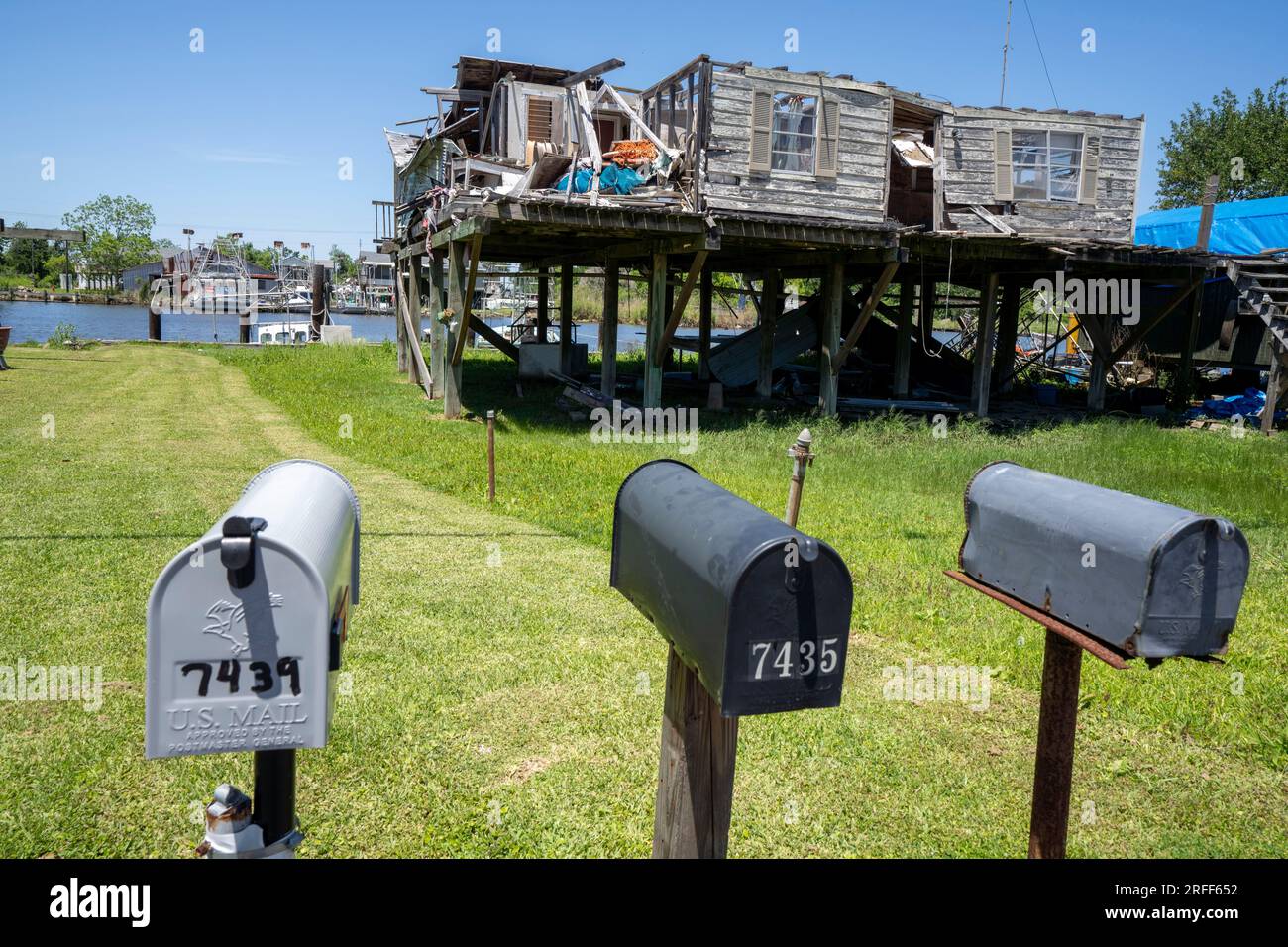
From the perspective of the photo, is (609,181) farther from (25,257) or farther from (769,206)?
(25,257)

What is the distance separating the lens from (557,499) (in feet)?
35.7

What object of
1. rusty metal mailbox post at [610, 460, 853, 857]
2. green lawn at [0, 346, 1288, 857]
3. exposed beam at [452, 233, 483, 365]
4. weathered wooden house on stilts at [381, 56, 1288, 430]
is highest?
weathered wooden house on stilts at [381, 56, 1288, 430]

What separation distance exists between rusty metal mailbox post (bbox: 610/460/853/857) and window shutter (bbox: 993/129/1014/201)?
61.8ft

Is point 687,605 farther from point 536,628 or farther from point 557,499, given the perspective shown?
point 557,499

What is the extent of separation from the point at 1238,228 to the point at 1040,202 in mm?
11552

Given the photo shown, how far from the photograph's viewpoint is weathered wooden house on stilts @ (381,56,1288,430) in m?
16.8

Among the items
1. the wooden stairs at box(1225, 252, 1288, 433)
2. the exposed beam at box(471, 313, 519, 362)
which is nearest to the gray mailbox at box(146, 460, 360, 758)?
the exposed beam at box(471, 313, 519, 362)

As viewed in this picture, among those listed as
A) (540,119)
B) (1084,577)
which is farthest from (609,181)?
(1084,577)

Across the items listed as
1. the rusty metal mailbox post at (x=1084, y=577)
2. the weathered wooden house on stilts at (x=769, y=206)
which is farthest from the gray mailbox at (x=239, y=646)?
the weathered wooden house on stilts at (x=769, y=206)

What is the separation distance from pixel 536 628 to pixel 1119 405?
68.1 feet

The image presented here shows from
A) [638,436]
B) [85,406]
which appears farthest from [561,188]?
[85,406]

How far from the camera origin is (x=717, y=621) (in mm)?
2408

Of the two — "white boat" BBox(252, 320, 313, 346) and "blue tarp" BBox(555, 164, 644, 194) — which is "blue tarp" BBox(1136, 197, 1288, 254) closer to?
"blue tarp" BBox(555, 164, 644, 194)

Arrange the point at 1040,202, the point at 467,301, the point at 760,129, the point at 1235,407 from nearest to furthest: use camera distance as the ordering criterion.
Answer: the point at 467,301, the point at 760,129, the point at 1040,202, the point at 1235,407
